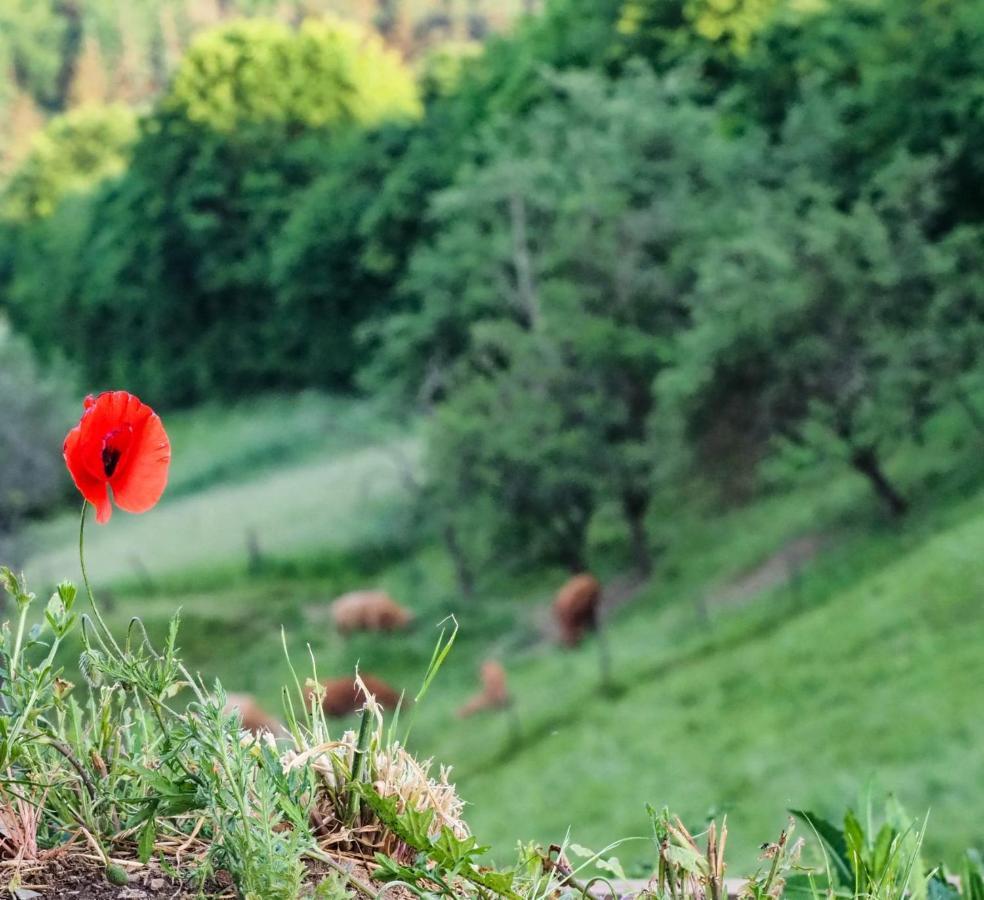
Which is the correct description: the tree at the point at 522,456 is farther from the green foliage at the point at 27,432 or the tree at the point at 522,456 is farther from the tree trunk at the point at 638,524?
the green foliage at the point at 27,432

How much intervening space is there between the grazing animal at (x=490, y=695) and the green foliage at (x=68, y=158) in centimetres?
339

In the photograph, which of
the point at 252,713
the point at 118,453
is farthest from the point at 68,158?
the point at 118,453

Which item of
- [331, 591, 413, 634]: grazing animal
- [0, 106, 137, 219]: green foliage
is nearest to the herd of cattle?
[331, 591, 413, 634]: grazing animal

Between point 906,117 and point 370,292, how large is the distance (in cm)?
269

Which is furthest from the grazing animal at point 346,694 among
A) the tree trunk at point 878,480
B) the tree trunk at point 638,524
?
the tree trunk at point 878,480

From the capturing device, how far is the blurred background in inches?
202

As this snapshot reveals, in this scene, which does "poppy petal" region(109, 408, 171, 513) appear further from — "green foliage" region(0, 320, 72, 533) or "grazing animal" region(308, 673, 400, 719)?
"green foliage" region(0, 320, 72, 533)

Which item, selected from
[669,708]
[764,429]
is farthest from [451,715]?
[764,429]

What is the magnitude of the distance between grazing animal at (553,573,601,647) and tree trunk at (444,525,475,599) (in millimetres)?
467

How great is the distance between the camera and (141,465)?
2.67 feet

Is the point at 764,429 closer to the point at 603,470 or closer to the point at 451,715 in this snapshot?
the point at 603,470

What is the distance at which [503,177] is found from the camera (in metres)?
6.36

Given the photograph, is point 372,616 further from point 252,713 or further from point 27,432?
point 27,432

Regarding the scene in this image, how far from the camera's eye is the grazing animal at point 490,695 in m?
5.80
